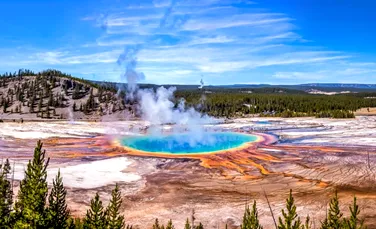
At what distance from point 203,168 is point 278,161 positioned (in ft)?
25.7

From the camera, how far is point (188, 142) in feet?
162

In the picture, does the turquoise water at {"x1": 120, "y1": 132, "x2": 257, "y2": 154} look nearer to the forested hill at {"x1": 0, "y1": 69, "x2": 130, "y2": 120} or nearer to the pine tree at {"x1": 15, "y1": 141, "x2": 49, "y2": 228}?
the pine tree at {"x1": 15, "y1": 141, "x2": 49, "y2": 228}

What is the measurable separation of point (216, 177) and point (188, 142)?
2044 centimetres

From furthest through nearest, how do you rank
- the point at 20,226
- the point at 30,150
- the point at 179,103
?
the point at 179,103
the point at 30,150
the point at 20,226

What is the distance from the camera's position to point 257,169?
105ft

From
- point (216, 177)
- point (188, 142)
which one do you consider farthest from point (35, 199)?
point (188, 142)

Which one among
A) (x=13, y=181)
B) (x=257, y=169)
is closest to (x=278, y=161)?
(x=257, y=169)

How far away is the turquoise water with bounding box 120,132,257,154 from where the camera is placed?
43.2 meters

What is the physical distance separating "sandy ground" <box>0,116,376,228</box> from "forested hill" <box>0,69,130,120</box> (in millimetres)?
43666

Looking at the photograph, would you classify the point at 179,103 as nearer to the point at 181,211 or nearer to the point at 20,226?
the point at 181,211


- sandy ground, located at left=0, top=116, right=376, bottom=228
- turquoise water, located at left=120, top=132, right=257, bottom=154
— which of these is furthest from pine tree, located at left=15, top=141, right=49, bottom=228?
turquoise water, located at left=120, top=132, right=257, bottom=154

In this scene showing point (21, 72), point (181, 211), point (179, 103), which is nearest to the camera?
point (181, 211)

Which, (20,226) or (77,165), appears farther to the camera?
(77,165)

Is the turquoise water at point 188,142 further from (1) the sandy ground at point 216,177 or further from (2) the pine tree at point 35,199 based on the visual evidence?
(2) the pine tree at point 35,199
